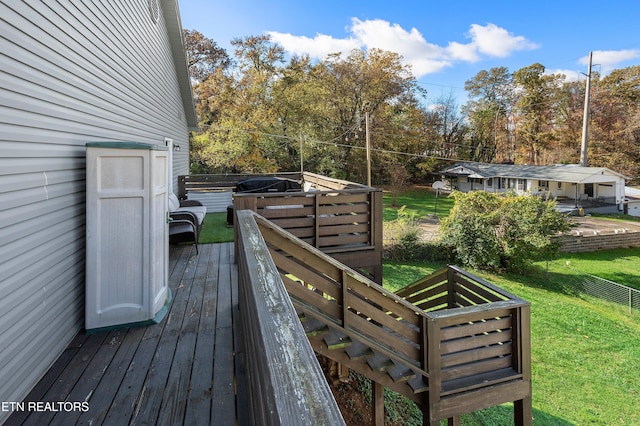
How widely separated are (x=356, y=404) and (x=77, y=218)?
4116 mm

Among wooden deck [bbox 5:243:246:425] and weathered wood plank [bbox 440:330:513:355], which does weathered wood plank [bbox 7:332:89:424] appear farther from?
weathered wood plank [bbox 440:330:513:355]

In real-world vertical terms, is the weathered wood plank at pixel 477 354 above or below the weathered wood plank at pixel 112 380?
below

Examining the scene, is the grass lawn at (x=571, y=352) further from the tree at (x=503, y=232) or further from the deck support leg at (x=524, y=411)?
the deck support leg at (x=524, y=411)

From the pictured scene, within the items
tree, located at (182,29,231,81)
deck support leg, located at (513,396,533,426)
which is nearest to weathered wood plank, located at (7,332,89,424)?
deck support leg, located at (513,396,533,426)

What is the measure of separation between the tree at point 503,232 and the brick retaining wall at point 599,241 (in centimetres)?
391

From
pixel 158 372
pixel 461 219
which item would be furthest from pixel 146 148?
pixel 461 219

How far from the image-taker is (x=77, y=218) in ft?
8.99

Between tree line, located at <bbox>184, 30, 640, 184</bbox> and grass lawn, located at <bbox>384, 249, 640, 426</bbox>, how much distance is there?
31.3 feet

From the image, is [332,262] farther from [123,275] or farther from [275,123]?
[275,123]

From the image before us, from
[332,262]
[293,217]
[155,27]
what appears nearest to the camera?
[332,262]

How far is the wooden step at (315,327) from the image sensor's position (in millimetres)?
2939

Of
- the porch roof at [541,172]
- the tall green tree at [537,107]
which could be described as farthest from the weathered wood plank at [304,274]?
the tall green tree at [537,107]

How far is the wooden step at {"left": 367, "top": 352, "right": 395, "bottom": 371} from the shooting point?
3.13 meters

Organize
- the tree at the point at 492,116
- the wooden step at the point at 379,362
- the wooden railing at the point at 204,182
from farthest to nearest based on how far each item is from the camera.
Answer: the tree at the point at 492,116 → the wooden railing at the point at 204,182 → the wooden step at the point at 379,362
